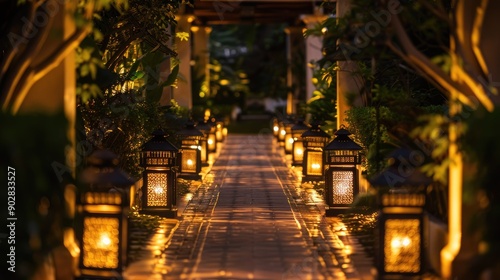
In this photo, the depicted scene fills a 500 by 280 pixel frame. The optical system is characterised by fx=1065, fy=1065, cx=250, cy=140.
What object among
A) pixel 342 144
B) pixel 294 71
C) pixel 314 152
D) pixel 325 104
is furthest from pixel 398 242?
pixel 294 71

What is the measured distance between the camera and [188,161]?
888 inches

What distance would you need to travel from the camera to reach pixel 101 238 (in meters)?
10.4

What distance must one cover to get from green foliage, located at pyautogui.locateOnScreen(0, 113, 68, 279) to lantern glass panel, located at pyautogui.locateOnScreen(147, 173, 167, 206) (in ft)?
25.1

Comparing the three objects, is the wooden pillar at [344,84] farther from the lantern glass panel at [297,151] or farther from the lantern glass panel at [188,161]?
the lantern glass panel at [297,151]

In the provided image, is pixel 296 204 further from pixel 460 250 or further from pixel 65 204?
pixel 65 204

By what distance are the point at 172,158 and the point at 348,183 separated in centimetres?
267

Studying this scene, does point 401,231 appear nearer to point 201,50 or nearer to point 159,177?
point 159,177

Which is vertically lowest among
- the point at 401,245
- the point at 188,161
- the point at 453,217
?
the point at 401,245

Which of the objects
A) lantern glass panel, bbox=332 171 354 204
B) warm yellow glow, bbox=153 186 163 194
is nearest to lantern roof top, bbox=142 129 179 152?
warm yellow glow, bbox=153 186 163 194

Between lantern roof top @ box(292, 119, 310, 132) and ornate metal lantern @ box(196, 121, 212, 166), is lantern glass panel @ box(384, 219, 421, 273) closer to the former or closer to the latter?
lantern roof top @ box(292, 119, 310, 132)

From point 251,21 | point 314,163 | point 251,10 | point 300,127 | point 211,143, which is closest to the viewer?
point 314,163

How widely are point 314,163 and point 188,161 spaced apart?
2758 millimetres

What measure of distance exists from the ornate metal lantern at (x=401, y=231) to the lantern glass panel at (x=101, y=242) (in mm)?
2554

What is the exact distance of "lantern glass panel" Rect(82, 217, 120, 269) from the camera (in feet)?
34.0
